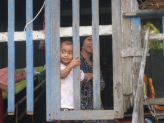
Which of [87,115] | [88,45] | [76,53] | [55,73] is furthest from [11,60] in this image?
[87,115]

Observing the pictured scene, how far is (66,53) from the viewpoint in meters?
2.46

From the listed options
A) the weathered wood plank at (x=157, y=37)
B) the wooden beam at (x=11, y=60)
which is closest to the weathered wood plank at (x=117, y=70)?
the weathered wood plank at (x=157, y=37)

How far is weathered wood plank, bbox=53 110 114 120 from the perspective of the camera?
7.45 feet

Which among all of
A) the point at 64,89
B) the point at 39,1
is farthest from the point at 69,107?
the point at 39,1

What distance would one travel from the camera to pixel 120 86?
2268mm

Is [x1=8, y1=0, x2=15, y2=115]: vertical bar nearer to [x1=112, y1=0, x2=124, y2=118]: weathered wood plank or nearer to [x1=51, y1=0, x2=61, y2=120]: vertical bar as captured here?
[x1=51, y1=0, x2=61, y2=120]: vertical bar

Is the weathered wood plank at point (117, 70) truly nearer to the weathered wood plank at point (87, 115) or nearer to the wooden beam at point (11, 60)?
the weathered wood plank at point (87, 115)

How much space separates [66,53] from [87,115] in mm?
754

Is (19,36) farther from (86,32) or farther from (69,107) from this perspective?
(69,107)

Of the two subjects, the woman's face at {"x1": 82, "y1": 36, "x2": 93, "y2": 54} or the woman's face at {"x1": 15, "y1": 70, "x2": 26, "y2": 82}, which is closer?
the woman's face at {"x1": 82, "y1": 36, "x2": 93, "y2": 54}

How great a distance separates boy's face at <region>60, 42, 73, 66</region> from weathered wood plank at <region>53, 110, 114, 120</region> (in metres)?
0.60

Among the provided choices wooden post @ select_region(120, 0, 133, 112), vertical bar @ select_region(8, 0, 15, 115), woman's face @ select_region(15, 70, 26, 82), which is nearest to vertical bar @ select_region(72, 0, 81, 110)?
wooden post @ select_region(120, 0, 133, 112)

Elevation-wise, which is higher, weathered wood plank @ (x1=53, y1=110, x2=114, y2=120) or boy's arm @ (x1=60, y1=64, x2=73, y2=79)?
boy's arm @ (x1=60, y1=64, x2=73, y2=79)

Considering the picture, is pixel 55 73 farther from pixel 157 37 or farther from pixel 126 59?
pixel 157 37
